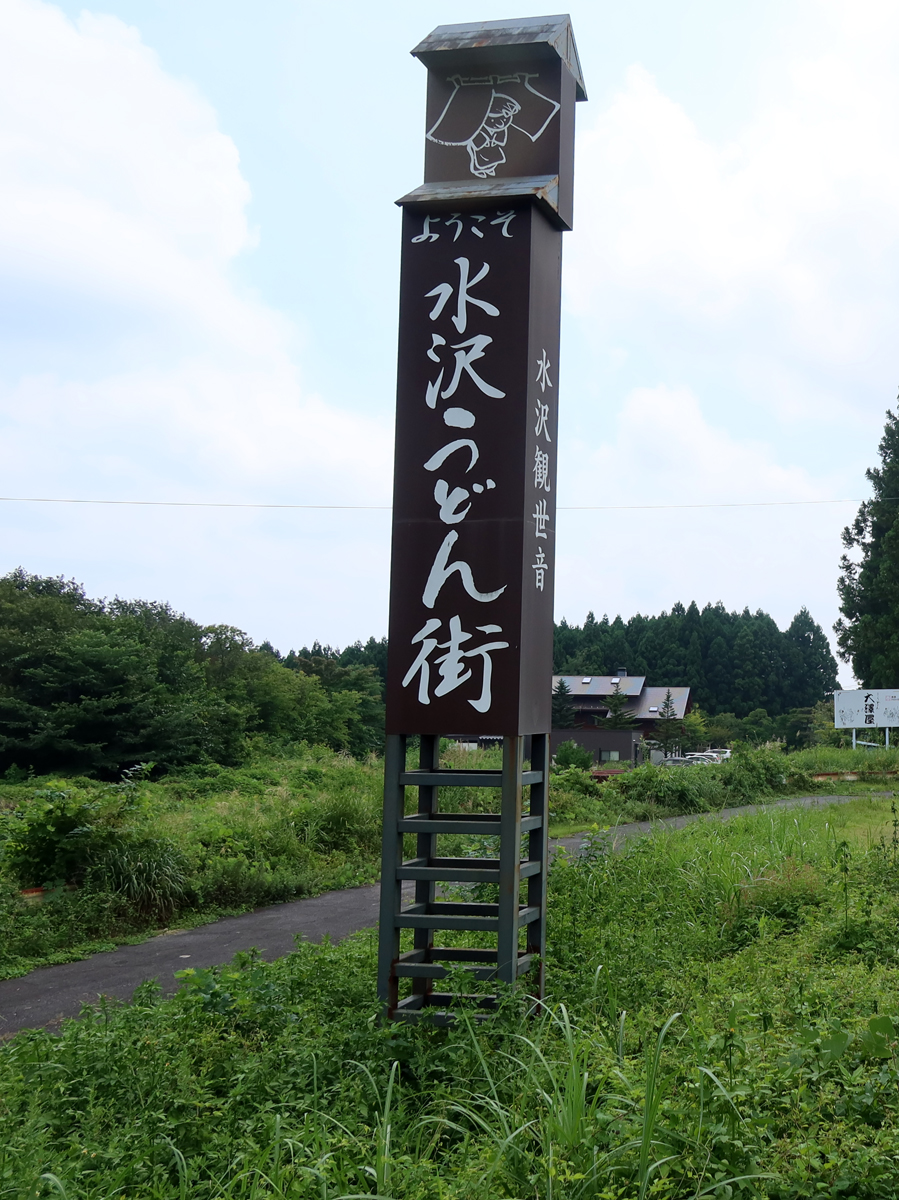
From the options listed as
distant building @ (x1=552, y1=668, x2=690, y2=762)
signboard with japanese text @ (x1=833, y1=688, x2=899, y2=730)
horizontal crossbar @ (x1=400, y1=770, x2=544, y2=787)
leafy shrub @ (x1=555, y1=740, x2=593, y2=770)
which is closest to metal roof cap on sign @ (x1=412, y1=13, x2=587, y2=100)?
horizontal crossbar @ (x1=400, y1=770, x2=544, y2=787)

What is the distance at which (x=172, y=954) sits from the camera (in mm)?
6574

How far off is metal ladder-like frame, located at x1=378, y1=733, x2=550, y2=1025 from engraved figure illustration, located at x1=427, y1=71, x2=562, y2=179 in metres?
2.78

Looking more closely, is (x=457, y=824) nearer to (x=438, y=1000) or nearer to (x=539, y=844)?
(x=539, y=844)

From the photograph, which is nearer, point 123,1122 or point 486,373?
point 123,1122

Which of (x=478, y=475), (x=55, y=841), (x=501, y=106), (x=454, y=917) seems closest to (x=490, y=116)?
(x=501, y=106)

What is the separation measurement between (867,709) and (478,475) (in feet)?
73.1

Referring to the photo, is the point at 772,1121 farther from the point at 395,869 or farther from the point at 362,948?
the point at 362,948

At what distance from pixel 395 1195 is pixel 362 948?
287 centimetres

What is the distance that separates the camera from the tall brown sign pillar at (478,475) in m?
4.12

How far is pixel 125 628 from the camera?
79.5 ft

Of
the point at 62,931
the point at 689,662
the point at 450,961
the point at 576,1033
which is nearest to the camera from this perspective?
the point at 576,1033

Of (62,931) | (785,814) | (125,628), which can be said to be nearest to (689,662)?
(125,628)

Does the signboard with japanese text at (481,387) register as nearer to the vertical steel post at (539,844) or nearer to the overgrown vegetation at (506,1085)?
the vertical steel post at (539,844)

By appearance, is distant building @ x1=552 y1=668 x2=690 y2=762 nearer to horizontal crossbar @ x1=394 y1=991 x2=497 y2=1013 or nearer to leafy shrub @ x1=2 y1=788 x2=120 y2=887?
leafy shrub @ x1=2 y1=788 x2=120 y2=887
